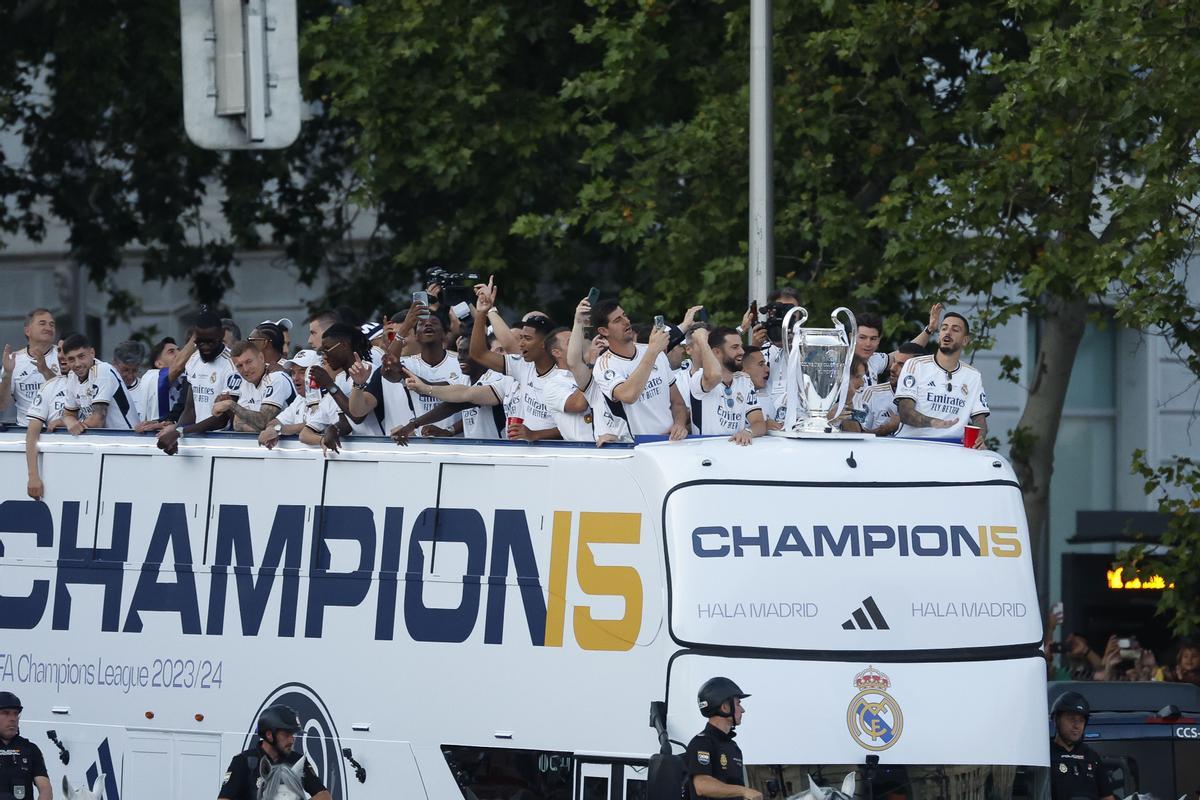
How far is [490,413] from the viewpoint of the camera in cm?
1376

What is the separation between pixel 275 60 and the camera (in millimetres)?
9750

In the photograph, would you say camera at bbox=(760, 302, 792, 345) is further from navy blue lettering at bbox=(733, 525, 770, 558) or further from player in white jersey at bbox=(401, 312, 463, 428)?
navy blue lettering at bbox=(733, 525, 770, 558)

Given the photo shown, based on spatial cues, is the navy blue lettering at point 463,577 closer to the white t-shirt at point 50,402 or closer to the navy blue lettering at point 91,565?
the navy blue lettering at point 91,565

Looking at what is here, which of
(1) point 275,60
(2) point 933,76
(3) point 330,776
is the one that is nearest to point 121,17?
(2) point 933,76

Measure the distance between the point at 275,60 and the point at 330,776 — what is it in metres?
4.89

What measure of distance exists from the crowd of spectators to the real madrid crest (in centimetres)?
150

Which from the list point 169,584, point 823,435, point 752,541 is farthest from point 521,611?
point 169,584

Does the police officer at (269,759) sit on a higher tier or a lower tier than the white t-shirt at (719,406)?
lower

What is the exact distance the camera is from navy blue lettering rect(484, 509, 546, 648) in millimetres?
12250

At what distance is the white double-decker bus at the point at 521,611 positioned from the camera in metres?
11.3

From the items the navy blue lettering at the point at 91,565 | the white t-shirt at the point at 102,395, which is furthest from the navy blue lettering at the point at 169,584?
the white t-shirt at the point at 102,395

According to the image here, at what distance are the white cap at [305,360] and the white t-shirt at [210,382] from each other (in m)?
0.38

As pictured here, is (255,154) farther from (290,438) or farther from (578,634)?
(578,634)

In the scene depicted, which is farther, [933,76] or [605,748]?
[933,76]
